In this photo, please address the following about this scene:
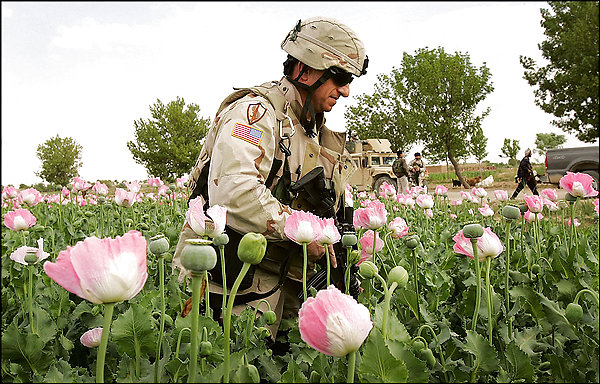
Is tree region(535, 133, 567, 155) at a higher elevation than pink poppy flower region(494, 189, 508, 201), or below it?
below

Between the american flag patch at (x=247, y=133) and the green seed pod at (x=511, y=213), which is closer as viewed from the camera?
Answer: the green seed pod at (x=511, y=213)

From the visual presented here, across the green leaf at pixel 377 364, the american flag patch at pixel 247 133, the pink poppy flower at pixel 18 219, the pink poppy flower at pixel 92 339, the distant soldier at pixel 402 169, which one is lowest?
the distant soldier at pixel 402 169

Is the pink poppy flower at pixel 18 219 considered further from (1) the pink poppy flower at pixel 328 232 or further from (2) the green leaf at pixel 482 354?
(2) the green leaf at pixel 482 354

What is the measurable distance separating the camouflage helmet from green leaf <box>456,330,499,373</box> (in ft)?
4.83

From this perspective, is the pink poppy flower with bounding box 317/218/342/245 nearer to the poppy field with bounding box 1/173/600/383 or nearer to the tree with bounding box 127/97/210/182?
the poppy field with bounding box 1/173/600/383

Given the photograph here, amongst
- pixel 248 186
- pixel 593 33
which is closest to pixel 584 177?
pixel 248 186

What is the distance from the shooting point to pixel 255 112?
6.72 ft

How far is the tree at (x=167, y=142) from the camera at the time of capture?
35.2 metres

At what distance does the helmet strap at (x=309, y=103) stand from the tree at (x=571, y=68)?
76.4 ft

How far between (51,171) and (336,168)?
4020 centimetres

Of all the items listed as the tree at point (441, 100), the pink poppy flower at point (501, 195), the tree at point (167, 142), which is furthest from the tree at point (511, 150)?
the pink poppy flower at point (501, 195)

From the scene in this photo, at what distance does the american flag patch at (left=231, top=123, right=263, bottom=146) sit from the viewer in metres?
1.96

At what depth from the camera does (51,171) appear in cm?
3738

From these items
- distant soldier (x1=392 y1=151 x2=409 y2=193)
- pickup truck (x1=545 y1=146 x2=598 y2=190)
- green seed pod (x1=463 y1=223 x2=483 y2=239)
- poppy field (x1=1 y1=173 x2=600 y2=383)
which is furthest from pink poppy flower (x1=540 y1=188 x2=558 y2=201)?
distant soldier (x1=392 y1=151 x2=409 y2=193)
